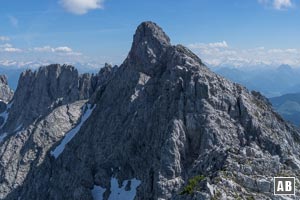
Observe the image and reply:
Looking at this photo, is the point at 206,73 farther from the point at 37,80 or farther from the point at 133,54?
the point at 37,80

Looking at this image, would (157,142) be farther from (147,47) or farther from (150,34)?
(150,34)

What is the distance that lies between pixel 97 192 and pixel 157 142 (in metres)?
21.0

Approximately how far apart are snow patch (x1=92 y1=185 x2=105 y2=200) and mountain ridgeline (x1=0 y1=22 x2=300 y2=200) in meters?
0.27

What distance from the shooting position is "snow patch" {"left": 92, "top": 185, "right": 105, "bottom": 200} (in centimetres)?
10312

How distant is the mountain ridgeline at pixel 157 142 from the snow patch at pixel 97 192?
0.88ft

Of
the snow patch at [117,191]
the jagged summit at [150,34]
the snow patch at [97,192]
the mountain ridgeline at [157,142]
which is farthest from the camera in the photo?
the jagged summit at [150,34]

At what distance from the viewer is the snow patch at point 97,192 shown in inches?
4060

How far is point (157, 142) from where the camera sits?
95188 mm

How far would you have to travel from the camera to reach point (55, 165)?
12319 cm

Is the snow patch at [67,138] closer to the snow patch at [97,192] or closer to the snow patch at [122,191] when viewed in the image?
the snow patch at [97,192]

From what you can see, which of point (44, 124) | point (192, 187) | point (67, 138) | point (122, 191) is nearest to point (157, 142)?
point (122, 191)

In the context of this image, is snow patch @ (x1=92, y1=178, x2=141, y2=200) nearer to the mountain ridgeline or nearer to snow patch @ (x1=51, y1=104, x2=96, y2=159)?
the mountain ridgeline

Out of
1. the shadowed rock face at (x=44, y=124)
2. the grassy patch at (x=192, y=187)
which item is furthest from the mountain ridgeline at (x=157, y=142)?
the shadowed rock face at (x=44, y=124)

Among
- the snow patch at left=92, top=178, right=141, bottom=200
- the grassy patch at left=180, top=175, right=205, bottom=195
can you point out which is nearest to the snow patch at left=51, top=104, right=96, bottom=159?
the snow patch at left=92, top=178, right=141, bottom=200
